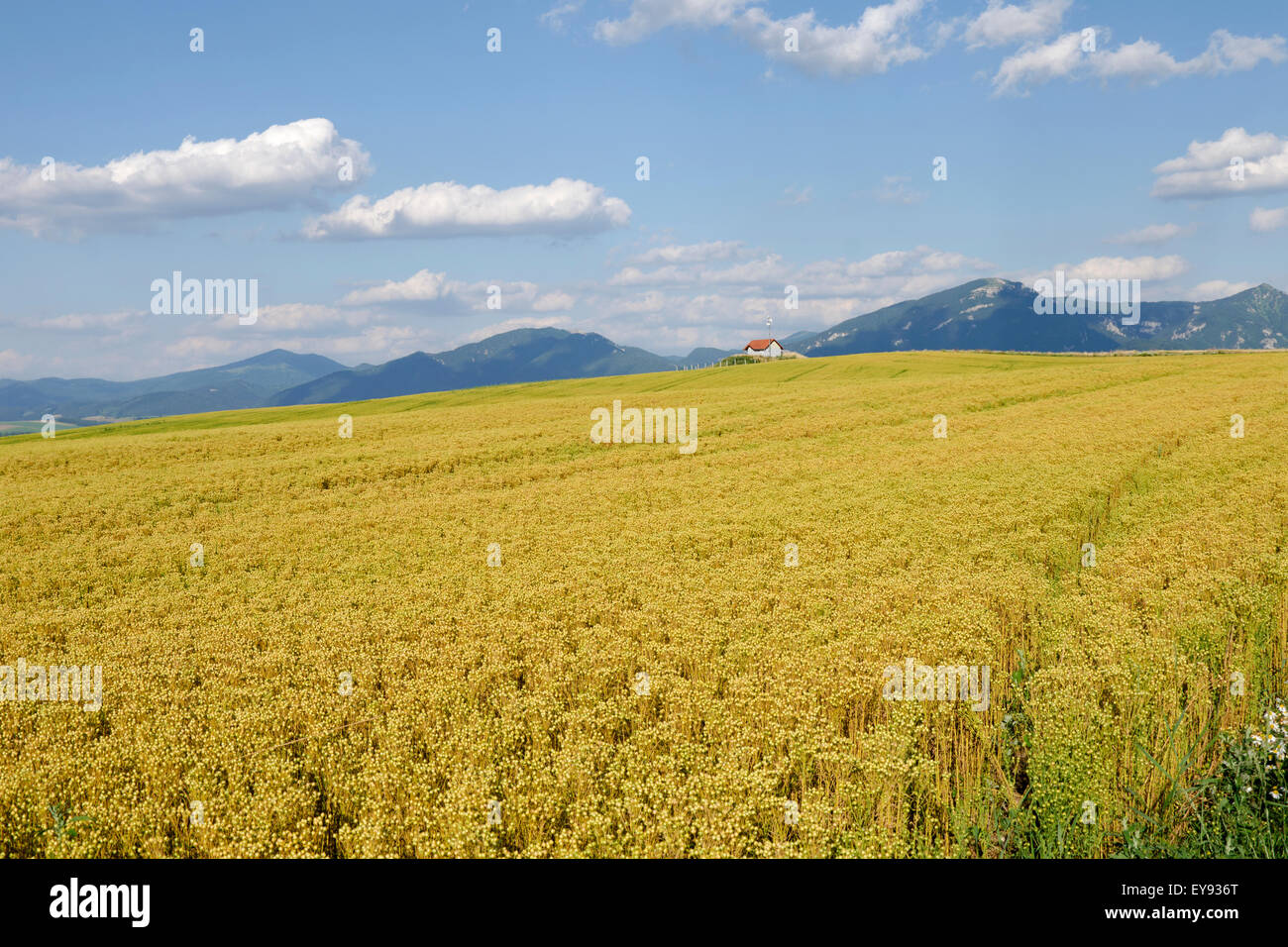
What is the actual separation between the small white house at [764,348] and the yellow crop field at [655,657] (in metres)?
159

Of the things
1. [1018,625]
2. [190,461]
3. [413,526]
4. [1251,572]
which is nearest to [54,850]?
[1018,625]

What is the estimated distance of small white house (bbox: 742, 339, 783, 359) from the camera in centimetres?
18375

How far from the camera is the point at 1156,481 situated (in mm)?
23172

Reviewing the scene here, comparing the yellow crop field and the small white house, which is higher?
the small white house

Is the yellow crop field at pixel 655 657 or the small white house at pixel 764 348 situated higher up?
the small white house at pixel 764 348

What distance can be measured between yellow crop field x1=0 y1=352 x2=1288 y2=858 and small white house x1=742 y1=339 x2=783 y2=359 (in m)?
159

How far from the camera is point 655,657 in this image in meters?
11.5

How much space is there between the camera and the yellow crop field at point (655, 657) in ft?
24.3

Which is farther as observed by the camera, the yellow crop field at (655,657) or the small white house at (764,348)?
the small white house at (764,348)

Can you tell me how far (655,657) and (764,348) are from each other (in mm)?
188516

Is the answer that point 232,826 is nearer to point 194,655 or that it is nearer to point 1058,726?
point 194,655

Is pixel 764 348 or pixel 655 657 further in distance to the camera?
pixel 764 348

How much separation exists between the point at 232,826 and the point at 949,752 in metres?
8.76
